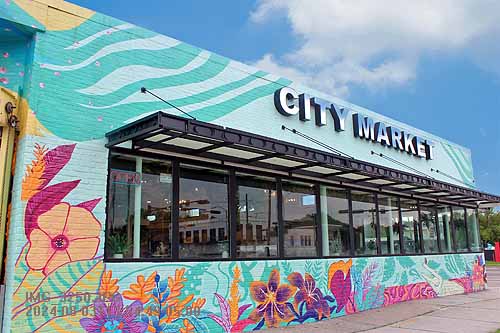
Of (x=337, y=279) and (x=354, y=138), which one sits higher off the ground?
(x=354, y=138)

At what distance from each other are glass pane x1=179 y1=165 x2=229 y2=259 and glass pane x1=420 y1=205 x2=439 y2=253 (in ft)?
27.6

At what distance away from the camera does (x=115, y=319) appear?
7.08 metres

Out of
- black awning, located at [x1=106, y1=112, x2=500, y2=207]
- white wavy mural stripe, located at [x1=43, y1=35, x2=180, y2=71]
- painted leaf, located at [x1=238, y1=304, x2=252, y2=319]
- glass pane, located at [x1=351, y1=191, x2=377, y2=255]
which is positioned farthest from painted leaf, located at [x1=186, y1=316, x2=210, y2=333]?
glass pane, located at [x1=351, y1=191, x2=377, y2=255]

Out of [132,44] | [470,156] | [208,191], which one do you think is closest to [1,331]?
[208,191]

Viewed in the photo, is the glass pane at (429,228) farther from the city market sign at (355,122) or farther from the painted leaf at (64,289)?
the painted leaf at (64,289)

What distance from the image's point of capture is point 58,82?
722 cm

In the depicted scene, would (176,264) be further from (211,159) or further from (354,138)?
(354,138)

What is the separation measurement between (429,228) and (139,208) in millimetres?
10728

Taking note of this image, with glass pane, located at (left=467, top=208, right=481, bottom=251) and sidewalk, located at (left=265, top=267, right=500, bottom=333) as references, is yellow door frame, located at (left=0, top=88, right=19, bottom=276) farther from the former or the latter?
glass pane, located at (left=467, top=208, right=481, bottom=251)

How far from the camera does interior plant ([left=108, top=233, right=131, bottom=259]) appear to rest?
24.4 ft

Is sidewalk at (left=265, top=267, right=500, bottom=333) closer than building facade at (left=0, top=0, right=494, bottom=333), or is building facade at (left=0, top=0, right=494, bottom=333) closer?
building facade at (left=0, top=0, right=494, bottom=333)

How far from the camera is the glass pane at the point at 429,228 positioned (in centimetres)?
1490

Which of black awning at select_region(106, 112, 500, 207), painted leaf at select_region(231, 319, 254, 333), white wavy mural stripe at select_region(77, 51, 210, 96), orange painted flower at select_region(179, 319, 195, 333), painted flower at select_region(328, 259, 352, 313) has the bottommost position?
painted leaf at select_region(231, 319, 254, 333)

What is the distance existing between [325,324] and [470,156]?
1301 centimetres
